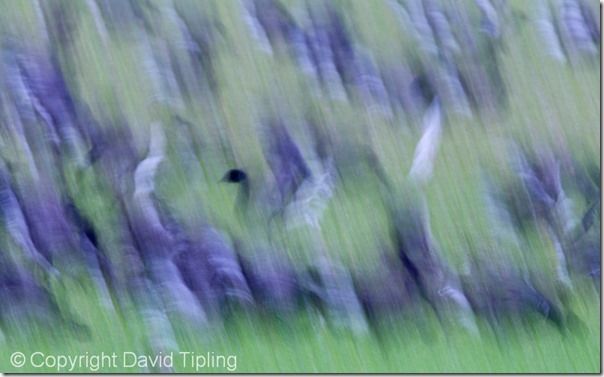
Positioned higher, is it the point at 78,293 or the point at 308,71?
the point at 308,71

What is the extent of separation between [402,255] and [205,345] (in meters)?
0.40

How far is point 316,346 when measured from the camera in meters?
2.39

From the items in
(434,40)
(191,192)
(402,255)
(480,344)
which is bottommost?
(480,344)

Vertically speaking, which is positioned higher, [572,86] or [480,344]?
[572,86]

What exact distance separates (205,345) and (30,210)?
41 centimetres

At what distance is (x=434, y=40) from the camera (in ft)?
7.95

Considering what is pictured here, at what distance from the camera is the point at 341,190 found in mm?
2404

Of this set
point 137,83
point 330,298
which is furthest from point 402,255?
point 137,83

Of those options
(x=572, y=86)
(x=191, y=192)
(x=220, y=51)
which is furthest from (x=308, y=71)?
(x=572, y=86)

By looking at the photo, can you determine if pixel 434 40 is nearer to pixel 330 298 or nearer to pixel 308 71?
pixel 308 71

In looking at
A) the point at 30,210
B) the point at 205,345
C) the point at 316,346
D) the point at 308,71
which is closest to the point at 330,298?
the point at 316,346

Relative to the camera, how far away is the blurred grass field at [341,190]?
2389 millimetres

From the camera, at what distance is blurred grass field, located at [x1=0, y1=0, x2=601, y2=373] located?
7.84ft

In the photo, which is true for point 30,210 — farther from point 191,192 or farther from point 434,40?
point 434,40
